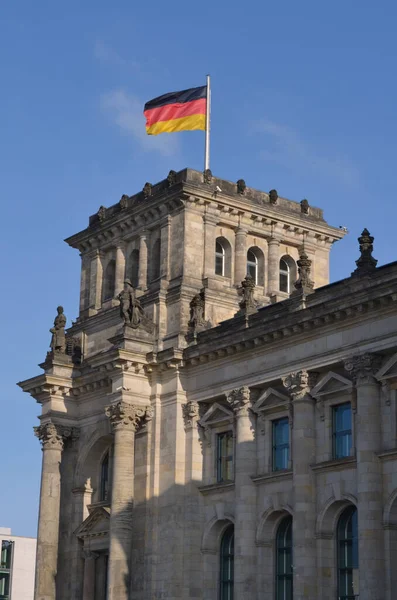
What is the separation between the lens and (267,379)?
148ft

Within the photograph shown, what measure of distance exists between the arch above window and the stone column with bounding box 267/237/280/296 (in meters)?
2.12

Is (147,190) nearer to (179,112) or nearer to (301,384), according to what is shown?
(179,112)

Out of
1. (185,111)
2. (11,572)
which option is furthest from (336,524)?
(11,572)

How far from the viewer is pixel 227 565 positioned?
47.2 meters

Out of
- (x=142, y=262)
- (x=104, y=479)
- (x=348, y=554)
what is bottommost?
(x=348, y=554)

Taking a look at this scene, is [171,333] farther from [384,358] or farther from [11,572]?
[11,572]

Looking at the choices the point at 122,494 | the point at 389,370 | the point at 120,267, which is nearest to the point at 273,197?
the point at 120,267

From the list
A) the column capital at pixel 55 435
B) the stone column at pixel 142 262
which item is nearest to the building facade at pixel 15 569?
the column capital at pixel 55 435

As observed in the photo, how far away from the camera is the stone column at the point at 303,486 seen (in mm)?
41500

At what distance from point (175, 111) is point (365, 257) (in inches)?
649

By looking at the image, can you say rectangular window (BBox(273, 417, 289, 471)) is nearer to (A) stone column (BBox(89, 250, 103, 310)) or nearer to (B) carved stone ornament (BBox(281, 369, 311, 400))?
(B) carved stone ornament (BBox(281, 369, 311, 400))

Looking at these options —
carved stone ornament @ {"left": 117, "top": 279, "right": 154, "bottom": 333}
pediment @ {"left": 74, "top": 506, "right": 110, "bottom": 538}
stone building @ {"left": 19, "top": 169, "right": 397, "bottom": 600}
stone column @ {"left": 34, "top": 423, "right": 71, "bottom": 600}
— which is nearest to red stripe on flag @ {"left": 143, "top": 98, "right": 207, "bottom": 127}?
stone building @ {"left": 19, "top": 169, "right": 397, "bottom": 600}

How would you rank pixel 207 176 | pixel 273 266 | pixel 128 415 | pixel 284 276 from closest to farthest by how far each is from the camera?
pixel 128 415, pixel 207 176, pixel 273 266, pixel 284 276

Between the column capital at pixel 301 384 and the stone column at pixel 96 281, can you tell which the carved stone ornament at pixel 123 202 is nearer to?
the stone column at pixel 96 281
